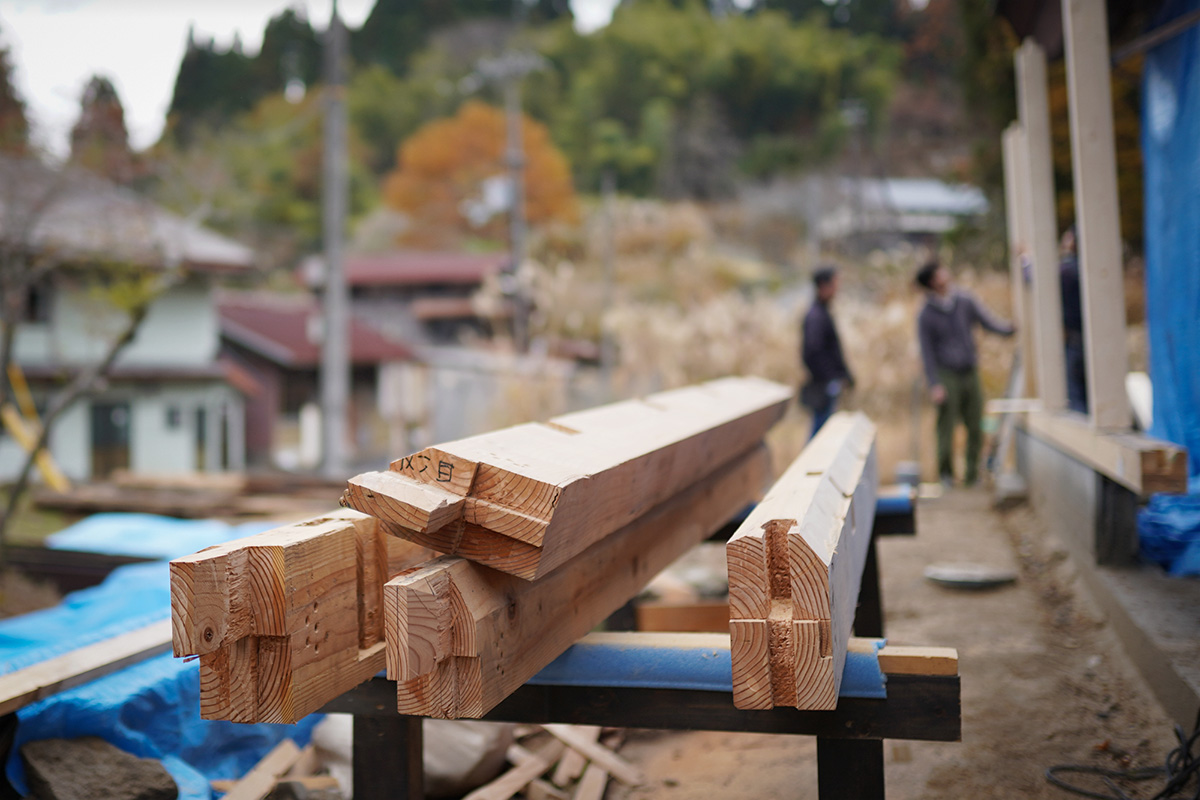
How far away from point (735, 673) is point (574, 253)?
95.4 ft

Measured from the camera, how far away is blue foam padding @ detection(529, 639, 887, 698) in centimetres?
175

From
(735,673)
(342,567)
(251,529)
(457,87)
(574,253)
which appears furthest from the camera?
(457,87)

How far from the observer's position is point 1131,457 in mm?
2965

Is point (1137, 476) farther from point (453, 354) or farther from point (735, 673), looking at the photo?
point (453, 354)

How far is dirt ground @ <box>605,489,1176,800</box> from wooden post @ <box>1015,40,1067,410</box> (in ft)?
3.14

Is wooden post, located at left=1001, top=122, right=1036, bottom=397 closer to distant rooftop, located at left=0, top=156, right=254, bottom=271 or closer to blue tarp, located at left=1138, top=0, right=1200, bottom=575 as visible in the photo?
blue tarp, located at left=1138, top=0, right=1200, bottom=575

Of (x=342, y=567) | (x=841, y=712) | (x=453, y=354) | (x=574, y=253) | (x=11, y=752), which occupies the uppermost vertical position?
(x=574, y=253)

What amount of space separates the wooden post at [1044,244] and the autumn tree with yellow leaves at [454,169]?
3067 cm

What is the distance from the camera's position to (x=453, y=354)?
24562 millimetres

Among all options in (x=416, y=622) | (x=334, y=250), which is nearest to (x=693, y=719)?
(x=416, y=622)

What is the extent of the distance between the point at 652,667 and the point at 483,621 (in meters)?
0.46

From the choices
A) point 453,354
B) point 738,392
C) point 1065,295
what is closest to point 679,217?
point 453,354

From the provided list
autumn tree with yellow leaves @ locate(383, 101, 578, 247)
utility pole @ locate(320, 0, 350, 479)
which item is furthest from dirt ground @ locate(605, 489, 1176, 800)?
autumn tree with yellow leaves @ locate(383, 101, 578, 247)

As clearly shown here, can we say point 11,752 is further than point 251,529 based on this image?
No
